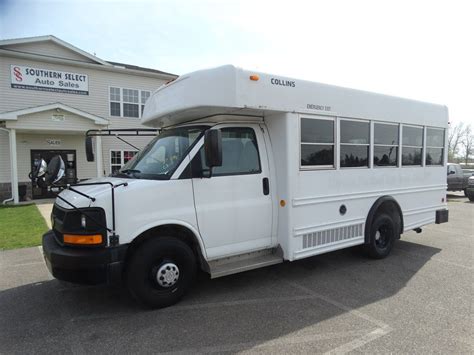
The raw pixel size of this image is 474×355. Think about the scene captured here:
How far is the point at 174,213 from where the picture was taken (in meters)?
4.02

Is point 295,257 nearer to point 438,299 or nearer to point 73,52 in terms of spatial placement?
point 438,299

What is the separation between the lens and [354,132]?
5523 millimetres

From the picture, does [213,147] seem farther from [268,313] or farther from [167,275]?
[268,313]

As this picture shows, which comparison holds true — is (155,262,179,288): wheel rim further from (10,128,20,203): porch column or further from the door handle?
(10,128,20,203): porch column

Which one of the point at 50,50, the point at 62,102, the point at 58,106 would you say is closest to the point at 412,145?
the point at 58,106

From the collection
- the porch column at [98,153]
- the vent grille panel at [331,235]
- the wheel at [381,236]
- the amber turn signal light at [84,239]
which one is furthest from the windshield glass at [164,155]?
the porch column at [98,153]

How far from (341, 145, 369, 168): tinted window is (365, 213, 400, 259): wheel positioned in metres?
1.06

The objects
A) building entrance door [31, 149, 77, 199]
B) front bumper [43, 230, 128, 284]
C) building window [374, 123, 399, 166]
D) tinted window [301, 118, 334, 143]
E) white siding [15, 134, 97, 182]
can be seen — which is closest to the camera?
front bumper [43, 230, 128, 284]

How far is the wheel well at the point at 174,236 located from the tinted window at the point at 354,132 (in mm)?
2811

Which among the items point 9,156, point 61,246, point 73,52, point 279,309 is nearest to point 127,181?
point 61,246

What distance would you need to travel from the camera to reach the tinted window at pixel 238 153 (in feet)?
14.8

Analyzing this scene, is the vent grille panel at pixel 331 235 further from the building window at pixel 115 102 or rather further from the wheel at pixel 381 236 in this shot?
the building window at pixel 115 102

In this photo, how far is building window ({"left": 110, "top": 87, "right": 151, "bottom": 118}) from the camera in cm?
1705

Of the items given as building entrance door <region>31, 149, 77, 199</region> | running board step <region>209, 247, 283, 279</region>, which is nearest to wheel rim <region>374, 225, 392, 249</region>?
running board step <region>209, 247, 283, 279</region>
